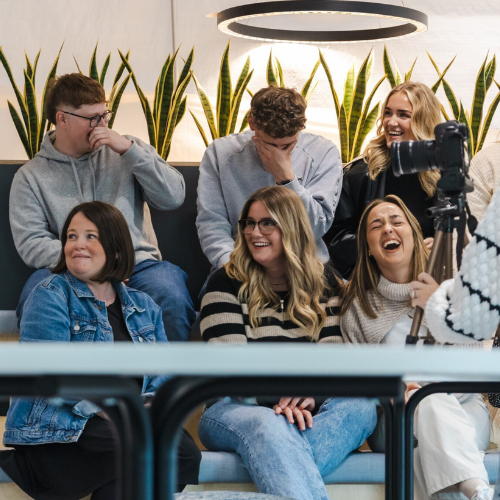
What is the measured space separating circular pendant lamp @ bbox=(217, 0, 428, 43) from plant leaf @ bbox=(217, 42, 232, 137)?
0.54 ft

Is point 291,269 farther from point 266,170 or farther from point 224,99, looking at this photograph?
point 224,99

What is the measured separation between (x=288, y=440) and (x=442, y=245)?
55 centimetres

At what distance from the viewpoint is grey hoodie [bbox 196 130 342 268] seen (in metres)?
2.26

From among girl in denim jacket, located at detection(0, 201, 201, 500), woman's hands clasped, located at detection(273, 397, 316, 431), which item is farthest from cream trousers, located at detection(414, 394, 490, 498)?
girl in denim jacket, located at detection(0, 201, 201, 500)

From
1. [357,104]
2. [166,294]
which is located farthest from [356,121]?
[166,294]

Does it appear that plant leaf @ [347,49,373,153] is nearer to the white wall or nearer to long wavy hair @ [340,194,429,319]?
the white wall

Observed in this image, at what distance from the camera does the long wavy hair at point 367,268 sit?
2.03 m

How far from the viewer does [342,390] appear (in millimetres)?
533

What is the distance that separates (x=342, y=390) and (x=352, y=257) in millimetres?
1799

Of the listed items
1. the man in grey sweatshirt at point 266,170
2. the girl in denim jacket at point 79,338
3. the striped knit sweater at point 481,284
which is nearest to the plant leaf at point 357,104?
the man in grey sweatshirt at point 266,170

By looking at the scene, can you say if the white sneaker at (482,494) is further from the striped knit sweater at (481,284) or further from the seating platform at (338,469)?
the striped knit sweater at (481,284)

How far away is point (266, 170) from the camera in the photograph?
7.55ft

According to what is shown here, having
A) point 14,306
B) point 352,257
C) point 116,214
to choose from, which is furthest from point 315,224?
point 14,306

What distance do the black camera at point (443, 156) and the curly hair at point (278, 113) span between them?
753 millimetres
